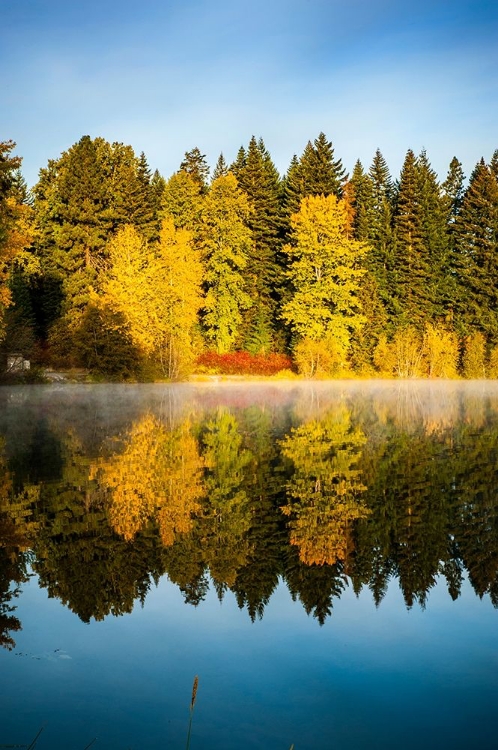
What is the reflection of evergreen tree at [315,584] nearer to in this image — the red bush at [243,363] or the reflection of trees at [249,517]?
the reflection of trees at [249,517]

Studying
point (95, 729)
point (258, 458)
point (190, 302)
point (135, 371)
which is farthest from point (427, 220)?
point (95, 729)

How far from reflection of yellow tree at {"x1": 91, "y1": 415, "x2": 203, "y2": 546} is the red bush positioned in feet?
111

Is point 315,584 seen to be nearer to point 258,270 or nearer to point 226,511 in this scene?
point 226,511

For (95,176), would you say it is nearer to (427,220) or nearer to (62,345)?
(62,345)

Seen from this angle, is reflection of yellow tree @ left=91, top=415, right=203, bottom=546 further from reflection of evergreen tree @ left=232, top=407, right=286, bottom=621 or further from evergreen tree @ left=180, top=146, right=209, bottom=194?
evergreen tree @ left=180, top=146, right=209, bottom=194

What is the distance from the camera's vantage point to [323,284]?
48656 millimetres

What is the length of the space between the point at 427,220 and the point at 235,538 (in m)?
53.7

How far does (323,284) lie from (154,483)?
40.1 m

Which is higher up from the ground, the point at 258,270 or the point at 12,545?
the point at 258,270

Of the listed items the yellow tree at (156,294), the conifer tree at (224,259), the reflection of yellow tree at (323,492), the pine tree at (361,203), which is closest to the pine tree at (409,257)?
the pine tree at (361,203)

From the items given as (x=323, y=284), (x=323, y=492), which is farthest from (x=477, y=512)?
(x=323, y=284)

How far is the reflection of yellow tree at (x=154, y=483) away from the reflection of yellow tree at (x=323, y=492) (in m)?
1.25

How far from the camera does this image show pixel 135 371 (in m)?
40.5

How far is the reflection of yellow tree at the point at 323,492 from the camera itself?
684 cm
